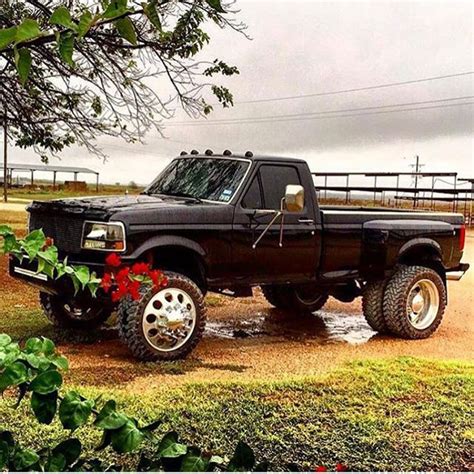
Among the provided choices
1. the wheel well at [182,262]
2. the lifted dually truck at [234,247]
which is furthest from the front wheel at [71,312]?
the wheel well at [182,262]

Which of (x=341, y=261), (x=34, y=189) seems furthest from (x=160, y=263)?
(x=34, y=189)

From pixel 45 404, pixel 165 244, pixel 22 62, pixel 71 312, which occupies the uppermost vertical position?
pixel 22 62

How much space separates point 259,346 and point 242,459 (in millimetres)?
5347

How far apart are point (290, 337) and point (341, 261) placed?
3.31 feet

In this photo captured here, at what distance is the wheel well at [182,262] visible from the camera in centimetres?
632

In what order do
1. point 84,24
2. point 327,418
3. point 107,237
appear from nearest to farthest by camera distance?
1. point 84,24
2. point 327,418
3. point 107,237

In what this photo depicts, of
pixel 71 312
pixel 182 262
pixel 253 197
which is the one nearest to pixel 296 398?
pixel 182 262

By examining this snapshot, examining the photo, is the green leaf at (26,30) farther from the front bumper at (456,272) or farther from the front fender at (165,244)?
the front bumper at (456,272)

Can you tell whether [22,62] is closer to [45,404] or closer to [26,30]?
[26,30]

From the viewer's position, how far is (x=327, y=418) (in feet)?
15.5

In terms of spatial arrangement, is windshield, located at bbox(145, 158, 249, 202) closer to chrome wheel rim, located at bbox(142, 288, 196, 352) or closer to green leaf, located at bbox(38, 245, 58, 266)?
chrome wheel rim, located at bbox(142, 288, 196, 352)

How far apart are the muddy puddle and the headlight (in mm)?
2080

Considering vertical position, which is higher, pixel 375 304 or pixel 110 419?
pixel 110 419

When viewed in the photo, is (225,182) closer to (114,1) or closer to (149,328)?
(149,328)
